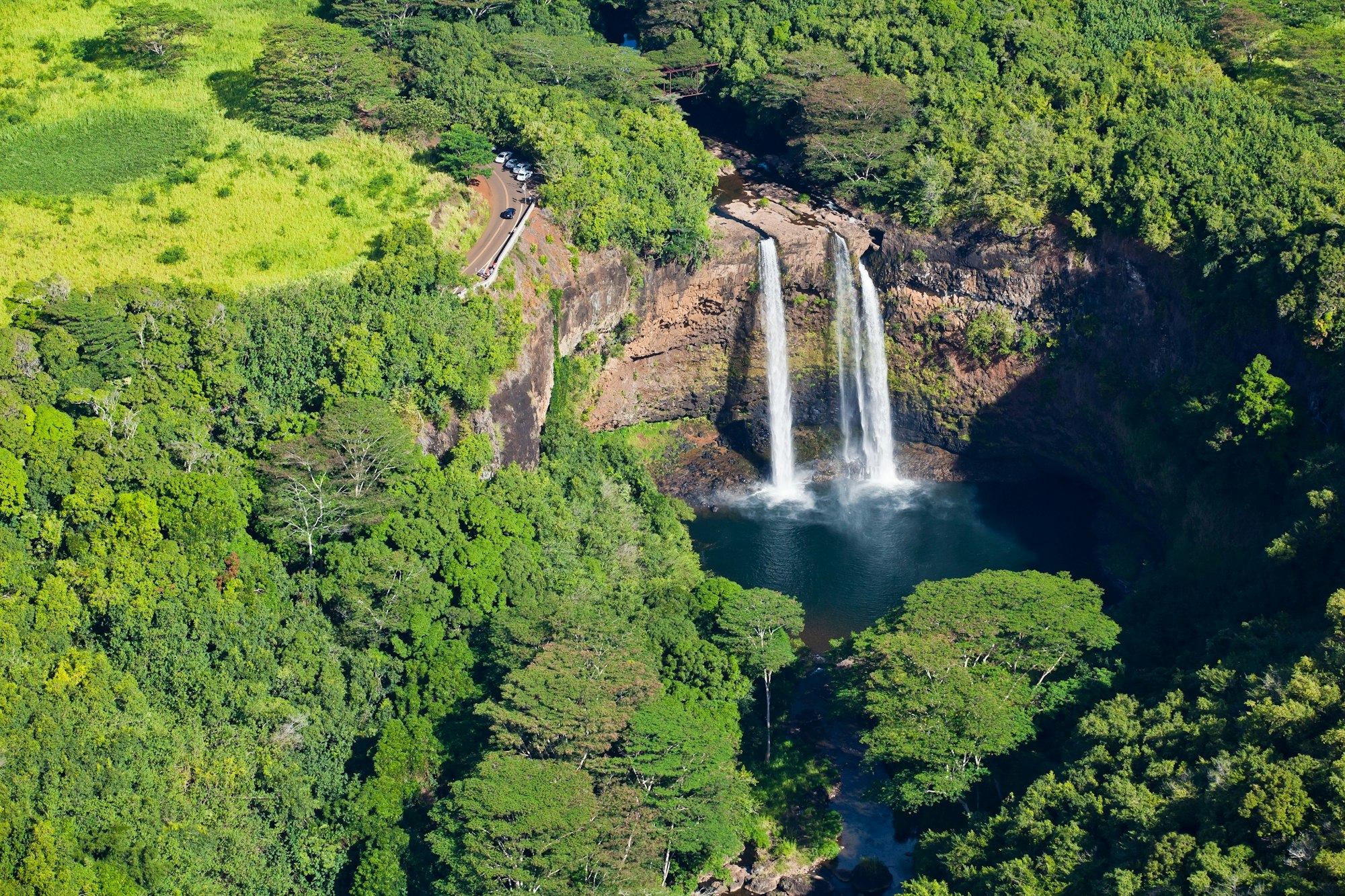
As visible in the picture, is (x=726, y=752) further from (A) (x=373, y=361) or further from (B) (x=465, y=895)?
(A) (x=373, y=361)

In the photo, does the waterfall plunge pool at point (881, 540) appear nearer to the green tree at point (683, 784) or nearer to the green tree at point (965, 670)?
the green tree at point (965, 670)

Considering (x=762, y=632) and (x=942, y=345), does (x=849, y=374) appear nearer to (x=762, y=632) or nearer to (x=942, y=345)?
(x=942, y=345)

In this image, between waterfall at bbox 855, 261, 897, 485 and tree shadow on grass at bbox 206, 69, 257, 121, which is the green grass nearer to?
tree shadow on grass at bbox 206, 69, 257, 121

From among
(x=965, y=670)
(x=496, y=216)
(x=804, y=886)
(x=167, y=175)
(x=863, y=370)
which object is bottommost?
(x=804, y=886)

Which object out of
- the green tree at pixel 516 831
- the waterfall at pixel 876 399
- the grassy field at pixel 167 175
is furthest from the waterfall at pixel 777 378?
the green tree at pixel 516 831

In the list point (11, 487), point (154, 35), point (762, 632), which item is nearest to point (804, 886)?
point (762, 632)

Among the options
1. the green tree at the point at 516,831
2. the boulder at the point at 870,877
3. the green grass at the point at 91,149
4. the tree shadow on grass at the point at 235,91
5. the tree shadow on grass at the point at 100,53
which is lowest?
the boulder at the point at 870,877

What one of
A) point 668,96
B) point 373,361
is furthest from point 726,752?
point 668,96
